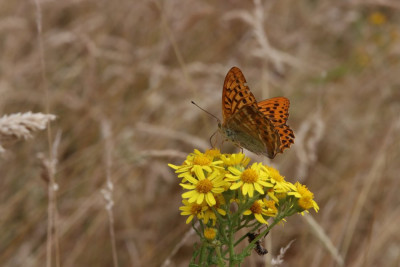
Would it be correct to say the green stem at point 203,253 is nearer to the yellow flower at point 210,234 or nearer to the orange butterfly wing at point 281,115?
the yellow flower at point 210,234

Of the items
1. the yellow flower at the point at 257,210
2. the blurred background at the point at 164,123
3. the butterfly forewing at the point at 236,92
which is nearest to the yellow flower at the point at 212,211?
the yellow flower at the point at 257,210

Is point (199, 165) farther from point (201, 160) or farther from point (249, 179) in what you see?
point (249, 179)

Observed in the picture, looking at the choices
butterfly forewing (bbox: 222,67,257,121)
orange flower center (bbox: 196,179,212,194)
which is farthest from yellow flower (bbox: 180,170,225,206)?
butterfly forewing (bbox: 222,67,257,121)

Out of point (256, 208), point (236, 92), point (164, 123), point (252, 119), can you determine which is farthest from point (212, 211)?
point (164, 123)

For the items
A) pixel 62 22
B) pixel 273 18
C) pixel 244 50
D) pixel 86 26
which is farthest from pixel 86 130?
pixel 273 18

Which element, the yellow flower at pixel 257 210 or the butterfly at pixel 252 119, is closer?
the yellow flower at pixel 257 210

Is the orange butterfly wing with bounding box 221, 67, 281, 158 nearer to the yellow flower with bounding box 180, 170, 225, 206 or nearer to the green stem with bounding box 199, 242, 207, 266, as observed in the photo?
the yellow flower with bounding box 180, 170, 225, 206

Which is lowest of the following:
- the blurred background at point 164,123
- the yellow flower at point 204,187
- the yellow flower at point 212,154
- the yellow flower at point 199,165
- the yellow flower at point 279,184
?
the yellow flower at point 279,184
